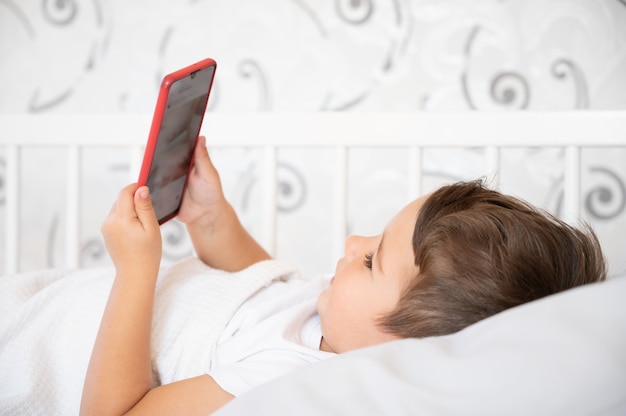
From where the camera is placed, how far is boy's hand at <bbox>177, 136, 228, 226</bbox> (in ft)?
2.58

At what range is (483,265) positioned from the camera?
53 centimetres

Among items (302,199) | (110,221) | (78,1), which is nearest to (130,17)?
(78,1)

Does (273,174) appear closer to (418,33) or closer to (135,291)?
(135,291)

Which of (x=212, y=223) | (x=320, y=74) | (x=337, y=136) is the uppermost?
(x=320, y=74)

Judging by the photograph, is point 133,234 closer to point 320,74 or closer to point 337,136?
point 337,136

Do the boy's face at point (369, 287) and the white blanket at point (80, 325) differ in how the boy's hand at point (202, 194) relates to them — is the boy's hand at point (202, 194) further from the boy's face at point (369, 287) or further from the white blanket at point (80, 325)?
the boy's face at point (369, 287)

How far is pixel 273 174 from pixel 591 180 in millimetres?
717

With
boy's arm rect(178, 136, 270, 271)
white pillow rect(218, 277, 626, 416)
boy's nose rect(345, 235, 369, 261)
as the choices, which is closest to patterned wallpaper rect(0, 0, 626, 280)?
boy's arm rect(178, 136, 270, 271)

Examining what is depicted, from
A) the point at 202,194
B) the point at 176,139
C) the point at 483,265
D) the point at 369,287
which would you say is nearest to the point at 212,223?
the point at 202,194

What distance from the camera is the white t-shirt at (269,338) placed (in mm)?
584

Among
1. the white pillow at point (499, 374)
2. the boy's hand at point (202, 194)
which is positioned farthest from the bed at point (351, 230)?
the boy's hand at point (202, 194)

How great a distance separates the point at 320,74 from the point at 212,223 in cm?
64

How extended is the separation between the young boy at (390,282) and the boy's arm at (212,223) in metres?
0.13

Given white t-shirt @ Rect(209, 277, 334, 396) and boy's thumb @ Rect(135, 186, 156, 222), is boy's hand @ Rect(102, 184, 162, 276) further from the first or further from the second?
white t-shirt @ Rect(209, 277, 334, 396)
